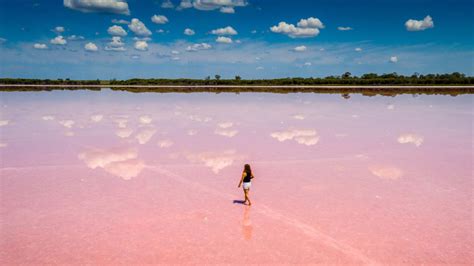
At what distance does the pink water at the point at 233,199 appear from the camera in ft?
25.1

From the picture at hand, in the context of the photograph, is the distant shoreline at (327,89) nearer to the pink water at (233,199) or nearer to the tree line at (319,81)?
the tree line at (319,81)

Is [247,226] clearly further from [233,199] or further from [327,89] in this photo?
[327,89]

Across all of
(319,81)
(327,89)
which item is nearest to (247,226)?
(327,89)

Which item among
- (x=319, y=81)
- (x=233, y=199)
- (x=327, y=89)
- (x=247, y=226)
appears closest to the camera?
(x=247, y=226)

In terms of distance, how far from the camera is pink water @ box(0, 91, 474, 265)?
7.65 metres

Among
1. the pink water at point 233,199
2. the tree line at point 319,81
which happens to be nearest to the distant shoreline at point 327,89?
the tree line at point 319,81

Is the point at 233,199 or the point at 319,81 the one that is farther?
the point at 319,81

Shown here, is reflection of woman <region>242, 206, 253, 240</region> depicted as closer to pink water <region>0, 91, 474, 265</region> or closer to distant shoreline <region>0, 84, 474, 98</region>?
pink water <region>0, 91, 474, 265</region>

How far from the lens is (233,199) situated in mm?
10562

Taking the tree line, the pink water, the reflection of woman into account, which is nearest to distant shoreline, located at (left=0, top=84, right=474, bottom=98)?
the tree line

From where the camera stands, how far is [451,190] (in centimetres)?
1120

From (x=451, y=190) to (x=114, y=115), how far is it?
2451 centimetres

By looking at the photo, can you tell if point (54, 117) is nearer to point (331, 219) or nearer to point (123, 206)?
point (123, 206)

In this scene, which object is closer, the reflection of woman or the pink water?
the pink water
